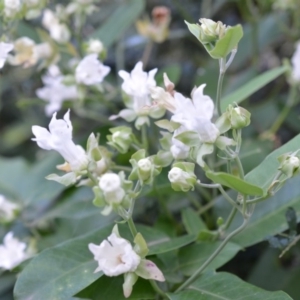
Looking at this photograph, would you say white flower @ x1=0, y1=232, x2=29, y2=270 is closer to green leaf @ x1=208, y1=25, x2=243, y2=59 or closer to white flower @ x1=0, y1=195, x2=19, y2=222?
white flower @ x1=0, y1=195, x2=19, y2=222

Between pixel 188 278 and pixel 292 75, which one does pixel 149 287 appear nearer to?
pixel 188 278

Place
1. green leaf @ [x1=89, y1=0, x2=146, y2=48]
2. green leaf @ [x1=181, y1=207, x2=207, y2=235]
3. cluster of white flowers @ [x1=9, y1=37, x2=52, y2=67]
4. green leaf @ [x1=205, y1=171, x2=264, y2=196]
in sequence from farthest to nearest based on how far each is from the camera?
green leaf @ [x1=89, y1=0, x2=146, y2=48] → cluster of white flowers @ [x1=9, y1=37, x2=52, y2=67] → green leaf @ [x1=181, y1=207, x2=207, y2=235] → green leaf @ [x1=205, y1=171, x2=264, y2=196]

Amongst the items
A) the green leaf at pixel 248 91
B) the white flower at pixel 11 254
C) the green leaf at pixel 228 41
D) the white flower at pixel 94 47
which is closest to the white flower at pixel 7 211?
the white flower at pixel 11 254

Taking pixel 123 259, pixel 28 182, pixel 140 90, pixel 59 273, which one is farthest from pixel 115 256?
pixel 28 182

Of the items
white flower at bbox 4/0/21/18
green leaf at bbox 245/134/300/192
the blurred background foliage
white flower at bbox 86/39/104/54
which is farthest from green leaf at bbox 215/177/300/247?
white flower at bbox 4/0/21/18

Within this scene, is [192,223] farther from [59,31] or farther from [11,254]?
[59,31]
